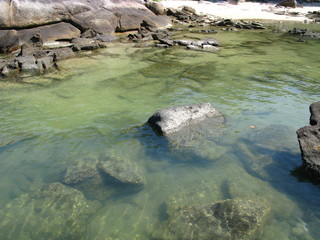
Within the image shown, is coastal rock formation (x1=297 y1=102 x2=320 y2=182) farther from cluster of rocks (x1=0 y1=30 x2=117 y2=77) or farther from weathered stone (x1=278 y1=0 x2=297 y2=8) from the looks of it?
weathered stone (x1=278 y1=0 x2=297 y2=8)

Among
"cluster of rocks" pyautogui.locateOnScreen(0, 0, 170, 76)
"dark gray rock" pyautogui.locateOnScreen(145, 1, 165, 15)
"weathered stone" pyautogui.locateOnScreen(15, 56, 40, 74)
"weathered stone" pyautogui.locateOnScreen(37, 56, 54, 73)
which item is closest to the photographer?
"weathered stone" pyautogui.locateOnScreen(15, 56, 40, 74)

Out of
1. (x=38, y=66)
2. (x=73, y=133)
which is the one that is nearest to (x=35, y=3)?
(x=38, y=66)

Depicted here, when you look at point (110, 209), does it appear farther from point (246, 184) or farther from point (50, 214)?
point (246, 184)

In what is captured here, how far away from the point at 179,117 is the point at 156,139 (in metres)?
0.76

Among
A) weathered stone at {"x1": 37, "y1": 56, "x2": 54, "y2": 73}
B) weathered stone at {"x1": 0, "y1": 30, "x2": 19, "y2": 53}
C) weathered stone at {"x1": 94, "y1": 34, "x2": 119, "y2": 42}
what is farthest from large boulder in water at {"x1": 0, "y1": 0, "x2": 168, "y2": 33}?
weathered stone at {"x1": 37, "y1": 56, "x2": 54, "y2": 73}

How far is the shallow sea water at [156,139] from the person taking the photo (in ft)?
12.4

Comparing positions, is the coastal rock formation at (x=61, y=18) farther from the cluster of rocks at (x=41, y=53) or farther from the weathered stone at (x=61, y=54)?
the weathered stone at (x=61, y=54)

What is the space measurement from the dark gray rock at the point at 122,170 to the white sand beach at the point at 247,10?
32119 mm

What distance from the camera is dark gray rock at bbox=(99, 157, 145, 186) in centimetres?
426

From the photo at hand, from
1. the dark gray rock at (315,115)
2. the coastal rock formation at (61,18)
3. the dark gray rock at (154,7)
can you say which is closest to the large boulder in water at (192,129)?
the dark gray rock at (315,115)

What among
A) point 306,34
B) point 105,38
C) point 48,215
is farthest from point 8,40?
point 306,34

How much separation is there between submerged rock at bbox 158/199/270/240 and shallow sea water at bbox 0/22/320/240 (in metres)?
0.17

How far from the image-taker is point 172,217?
3623 mm

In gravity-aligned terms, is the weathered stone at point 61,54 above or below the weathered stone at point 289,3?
below
